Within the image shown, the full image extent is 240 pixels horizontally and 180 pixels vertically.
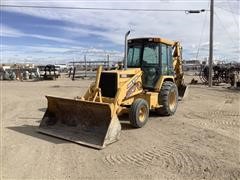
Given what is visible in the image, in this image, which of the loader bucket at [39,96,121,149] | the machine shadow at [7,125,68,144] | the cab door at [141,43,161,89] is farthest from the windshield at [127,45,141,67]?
the machine shadow at [7,125,68,144]

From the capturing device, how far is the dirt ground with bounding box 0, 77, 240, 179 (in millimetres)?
5766

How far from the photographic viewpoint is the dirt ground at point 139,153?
577 cm

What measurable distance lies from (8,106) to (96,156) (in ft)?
26.4

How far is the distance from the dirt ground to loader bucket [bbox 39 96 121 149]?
0.78 feet

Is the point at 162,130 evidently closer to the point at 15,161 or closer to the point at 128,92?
the point at 128,92

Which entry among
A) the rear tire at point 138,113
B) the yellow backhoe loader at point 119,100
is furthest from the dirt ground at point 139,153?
the yellow backhoe loader at point 119,100

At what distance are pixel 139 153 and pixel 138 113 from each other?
2.12 meters

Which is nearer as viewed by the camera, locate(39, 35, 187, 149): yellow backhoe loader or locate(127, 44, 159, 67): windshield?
locate(39, 35, 187, 149): yellow backhoe loader

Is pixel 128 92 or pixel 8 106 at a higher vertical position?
pixel 128 92

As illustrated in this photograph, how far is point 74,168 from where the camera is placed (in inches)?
238

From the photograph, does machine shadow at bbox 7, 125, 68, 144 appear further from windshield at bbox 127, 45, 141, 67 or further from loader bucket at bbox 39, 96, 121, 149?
windshield at bbox 127, 45, 141, 67

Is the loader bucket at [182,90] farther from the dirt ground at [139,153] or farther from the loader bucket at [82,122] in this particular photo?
the loader bucket at [82,122]

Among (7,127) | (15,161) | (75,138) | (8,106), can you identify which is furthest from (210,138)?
(8,106)

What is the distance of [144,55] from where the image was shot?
10500 millimetres
